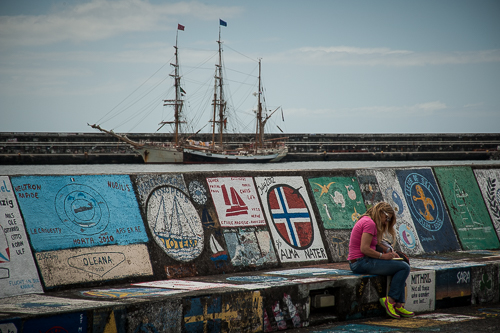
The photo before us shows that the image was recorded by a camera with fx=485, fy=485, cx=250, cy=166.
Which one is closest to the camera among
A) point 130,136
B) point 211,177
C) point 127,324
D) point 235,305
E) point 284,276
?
point 127,324

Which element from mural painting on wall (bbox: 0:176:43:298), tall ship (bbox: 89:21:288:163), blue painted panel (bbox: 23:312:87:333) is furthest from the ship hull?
blue painted panel (bbox: 23:312:87:333)

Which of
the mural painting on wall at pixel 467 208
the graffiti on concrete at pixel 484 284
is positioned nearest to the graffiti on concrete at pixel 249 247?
the graffiti on concrete at pixel 484 284

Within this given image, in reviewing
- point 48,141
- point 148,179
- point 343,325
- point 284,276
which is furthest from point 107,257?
point 48,141

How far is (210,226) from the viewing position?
571 cm

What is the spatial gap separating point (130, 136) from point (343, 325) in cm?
7702

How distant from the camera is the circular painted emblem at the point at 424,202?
726 centimetres

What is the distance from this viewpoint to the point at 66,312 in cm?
350

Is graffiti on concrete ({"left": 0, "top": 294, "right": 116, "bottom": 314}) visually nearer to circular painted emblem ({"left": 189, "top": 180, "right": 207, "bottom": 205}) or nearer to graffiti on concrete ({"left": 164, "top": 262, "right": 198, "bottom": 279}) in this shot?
→ graffiti on concrete ({"left": 164, "top": 262, "right": 198, "bottom": 279})

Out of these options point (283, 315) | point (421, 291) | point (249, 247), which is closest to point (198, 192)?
point (249, 247)

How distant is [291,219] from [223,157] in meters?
65.1

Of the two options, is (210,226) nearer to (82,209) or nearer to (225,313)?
(82,209)

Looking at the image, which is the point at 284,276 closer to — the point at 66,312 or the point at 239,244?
the point at 239,244

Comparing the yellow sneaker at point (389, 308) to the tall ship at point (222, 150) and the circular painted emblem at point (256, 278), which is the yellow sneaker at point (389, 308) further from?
the tall ship at point (222, 150)

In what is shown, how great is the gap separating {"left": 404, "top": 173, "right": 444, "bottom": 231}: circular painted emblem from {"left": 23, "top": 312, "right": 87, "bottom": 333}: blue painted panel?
518 centimetres
